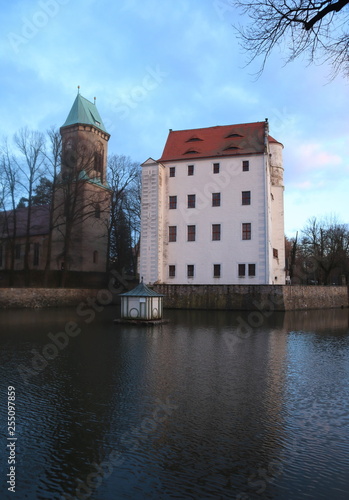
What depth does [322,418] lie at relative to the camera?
6270 millimetres

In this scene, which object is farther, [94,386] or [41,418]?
[94,386]

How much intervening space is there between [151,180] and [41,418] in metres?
34.1

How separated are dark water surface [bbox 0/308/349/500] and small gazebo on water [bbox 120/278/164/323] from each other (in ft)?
26.1

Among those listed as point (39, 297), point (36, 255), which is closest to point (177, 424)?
point (39, 297)

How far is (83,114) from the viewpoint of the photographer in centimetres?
5541

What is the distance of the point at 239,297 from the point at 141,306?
48.4 feet

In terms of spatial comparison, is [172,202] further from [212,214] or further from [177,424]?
[177,424]

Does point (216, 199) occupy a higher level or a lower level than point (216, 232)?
higher

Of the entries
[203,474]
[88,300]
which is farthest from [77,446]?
[88,300]

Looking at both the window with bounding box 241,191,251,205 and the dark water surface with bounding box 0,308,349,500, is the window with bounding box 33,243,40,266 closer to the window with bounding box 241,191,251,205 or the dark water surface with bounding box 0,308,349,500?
the window with bounding box 241,191,251,205

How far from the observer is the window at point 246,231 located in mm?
36750

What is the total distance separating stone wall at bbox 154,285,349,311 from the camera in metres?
32.4

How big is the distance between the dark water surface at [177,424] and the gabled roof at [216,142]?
29.1m

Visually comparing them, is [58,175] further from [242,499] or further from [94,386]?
[242,499]
